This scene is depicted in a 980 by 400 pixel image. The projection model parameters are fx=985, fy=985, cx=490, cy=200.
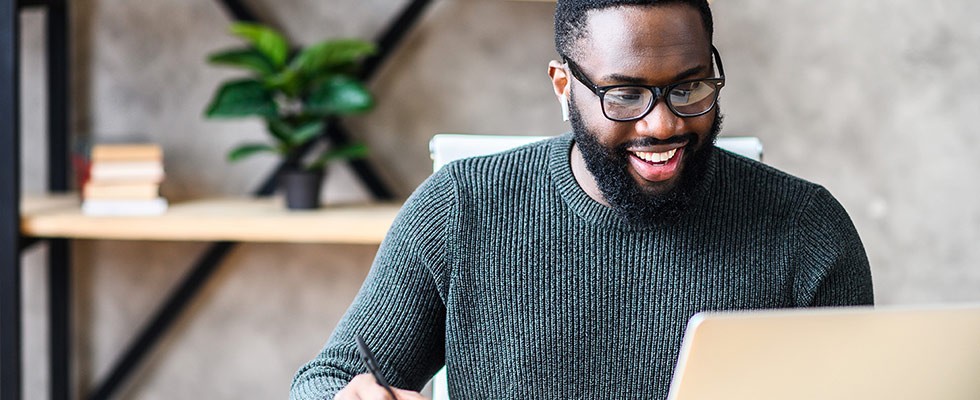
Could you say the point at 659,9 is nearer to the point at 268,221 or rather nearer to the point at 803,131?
the point at 268,221

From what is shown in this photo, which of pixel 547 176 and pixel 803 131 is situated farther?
pixel 803 131

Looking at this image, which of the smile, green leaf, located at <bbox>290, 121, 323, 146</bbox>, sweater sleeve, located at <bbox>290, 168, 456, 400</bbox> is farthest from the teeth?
green leaf, located at <bbox>290, 121, 323, 146</bbox>

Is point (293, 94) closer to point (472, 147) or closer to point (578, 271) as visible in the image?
point (472, 147)

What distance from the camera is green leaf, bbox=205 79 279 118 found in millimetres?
1679

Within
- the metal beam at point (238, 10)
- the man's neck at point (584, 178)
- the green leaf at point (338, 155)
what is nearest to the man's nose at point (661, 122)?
the man's neck at point (584, 178)

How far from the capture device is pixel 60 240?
2.03 metres

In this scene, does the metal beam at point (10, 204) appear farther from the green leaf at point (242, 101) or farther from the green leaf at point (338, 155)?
the green leaf at point (338, 155)

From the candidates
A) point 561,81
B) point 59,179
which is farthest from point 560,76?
point 59,179

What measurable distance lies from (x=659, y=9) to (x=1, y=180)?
4.01 feet

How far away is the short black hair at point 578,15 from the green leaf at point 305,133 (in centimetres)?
78

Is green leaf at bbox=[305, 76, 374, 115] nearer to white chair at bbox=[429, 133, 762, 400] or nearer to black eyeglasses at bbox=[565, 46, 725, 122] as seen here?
white chair at bbox=[429, 133, 762, 400]

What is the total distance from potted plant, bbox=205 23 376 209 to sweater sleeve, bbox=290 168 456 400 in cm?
67

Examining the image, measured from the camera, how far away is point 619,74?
3.03 ft

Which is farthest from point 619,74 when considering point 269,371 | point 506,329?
point 269,371
